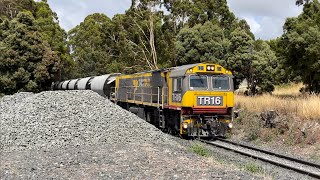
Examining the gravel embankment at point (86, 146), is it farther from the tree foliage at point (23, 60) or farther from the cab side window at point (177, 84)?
the tree foliage at point (23, 60)

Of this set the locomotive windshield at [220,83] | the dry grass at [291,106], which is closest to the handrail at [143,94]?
the locomotive windshield at [220,83]

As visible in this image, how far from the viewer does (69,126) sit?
14.8 metres

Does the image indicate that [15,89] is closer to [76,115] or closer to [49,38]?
[49,38]

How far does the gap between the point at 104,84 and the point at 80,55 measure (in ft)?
105

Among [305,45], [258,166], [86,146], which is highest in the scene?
[305,45]

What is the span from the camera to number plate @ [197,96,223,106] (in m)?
16.1

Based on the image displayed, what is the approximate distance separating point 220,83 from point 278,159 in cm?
500

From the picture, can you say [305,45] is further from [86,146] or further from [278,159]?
[86,146]

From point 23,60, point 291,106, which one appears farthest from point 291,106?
point 23,60

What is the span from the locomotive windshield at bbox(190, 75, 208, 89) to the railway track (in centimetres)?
232

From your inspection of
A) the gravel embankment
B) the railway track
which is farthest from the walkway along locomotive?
the gravel embankment

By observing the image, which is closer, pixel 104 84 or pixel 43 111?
pixel 43 111

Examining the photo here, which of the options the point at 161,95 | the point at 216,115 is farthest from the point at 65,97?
the point at 216,115

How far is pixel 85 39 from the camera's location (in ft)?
215
